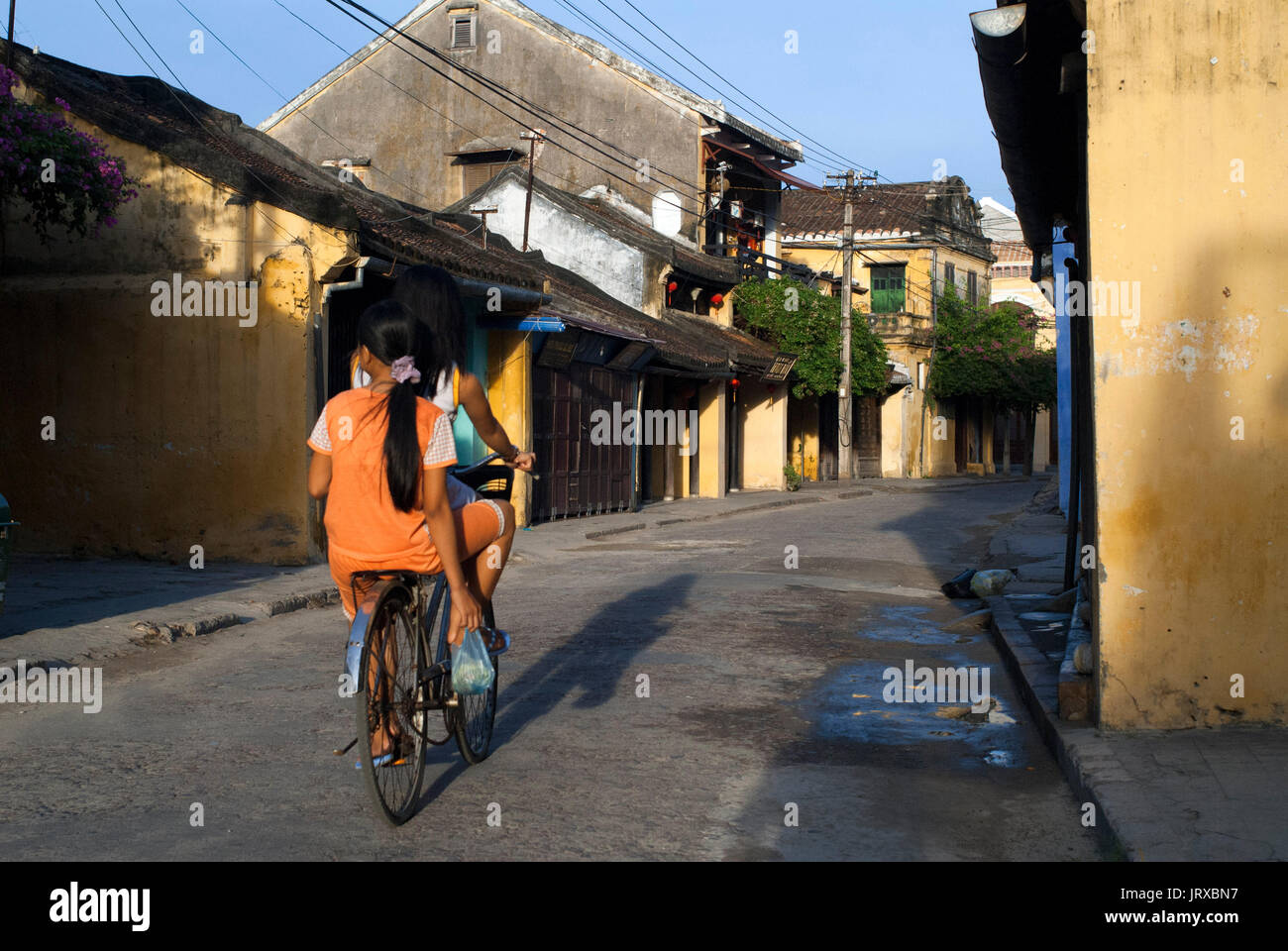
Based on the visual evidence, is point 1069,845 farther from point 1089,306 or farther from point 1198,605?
point 1089,306

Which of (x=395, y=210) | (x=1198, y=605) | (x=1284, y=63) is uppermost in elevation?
(x=395, y=210)

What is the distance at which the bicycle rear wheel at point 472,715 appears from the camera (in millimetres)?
4906

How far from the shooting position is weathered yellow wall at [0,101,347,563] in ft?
42.2

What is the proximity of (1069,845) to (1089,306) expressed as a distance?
2.29 metres

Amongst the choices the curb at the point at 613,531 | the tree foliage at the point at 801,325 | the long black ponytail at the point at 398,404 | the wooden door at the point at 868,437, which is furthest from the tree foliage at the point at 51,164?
the wooden door at the point at 868,437

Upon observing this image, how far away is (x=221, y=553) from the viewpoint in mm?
13109

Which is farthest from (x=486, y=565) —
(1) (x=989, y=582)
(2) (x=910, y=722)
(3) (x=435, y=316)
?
(1) (x=989, y=582)

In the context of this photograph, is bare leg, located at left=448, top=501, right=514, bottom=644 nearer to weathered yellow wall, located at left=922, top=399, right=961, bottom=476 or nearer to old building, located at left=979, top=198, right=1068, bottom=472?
old building, located at left=979, top=198, right=1068, bottom=472

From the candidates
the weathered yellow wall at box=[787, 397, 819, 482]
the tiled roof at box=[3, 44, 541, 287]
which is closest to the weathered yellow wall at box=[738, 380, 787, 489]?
the weathered yellow wall at box=[787, 397, 819, 482]

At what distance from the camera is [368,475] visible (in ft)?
14.5

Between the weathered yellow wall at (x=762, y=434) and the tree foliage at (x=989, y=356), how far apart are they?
14436 millimetres

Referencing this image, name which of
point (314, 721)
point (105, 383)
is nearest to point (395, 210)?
point (105, 383)

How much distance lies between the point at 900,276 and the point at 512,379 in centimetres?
2854

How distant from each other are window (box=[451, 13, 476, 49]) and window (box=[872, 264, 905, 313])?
62.4 feet
